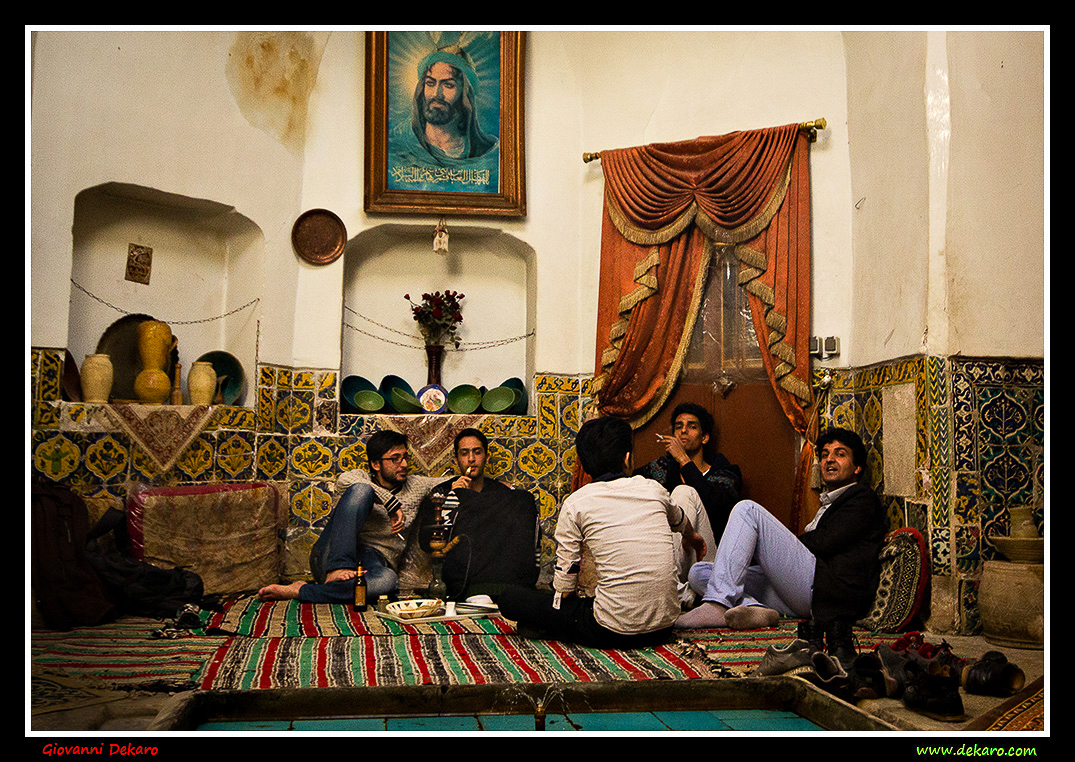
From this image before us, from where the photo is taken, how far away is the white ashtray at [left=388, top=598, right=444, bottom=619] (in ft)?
16.5

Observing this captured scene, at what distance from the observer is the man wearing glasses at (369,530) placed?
5688 millimetres

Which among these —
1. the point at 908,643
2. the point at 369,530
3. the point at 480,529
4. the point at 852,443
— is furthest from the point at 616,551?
the point at 369,530

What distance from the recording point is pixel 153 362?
21.2 ft

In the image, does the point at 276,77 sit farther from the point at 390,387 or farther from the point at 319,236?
the point at 390,387

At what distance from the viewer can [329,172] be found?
7.24 metres

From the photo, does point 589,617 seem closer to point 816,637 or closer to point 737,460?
point 816,637

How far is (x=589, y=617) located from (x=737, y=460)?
9.03ft

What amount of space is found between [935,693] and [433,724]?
191cm

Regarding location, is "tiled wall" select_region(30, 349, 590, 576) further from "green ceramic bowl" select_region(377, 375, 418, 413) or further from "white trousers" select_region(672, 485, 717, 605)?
"white trousers" select_region(672, 485, 717, 605)

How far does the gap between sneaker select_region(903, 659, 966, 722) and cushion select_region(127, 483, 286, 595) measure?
442 cm

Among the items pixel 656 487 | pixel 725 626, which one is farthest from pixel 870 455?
pixel 656 487

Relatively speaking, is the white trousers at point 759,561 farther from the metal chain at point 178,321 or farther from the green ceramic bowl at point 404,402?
the metal chain at point 178,321

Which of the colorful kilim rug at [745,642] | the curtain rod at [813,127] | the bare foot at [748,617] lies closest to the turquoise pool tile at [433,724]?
the colorful kilim rug at [745,642]

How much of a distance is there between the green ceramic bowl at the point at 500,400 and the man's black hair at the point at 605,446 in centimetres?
312
